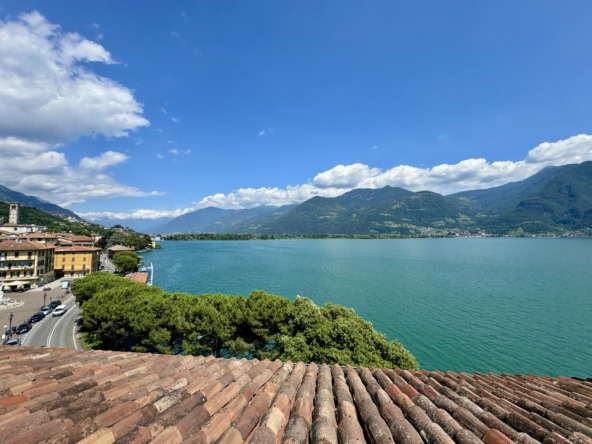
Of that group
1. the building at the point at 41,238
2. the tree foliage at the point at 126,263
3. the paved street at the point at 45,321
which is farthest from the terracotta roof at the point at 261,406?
the building at the point at 41,238

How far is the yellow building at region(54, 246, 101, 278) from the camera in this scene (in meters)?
77.3

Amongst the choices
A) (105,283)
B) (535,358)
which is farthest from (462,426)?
(105,283)

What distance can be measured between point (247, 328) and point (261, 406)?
22.0 meters

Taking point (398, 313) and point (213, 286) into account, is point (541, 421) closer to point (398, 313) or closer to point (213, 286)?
point (398, 313)

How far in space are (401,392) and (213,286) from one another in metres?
70.0

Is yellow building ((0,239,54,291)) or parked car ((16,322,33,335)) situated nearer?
parked car ((16,322,33,335))

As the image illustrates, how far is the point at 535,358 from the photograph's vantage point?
3142 centimetres

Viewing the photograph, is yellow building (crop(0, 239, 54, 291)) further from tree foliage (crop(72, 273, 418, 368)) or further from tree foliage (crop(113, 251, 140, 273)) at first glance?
tree foliage (crop(72, 273, 418, 368))

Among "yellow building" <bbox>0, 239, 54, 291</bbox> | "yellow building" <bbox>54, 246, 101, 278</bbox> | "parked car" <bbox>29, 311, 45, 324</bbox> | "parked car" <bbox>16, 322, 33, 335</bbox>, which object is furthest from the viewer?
"yellow building" <bbox>54, 246, 101, 278</bbox>

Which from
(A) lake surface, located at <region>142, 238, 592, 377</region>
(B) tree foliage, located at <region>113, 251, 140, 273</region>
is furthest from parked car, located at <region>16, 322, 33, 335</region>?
(B) tree foliage, located at <region>113, 251, 140, 273</region>

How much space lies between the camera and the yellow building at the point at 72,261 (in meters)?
77.3

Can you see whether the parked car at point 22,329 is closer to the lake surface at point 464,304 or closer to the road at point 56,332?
the road at point 56,332

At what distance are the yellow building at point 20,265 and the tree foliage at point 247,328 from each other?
46.0 metres

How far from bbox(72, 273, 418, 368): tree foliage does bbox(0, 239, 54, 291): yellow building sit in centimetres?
4598
